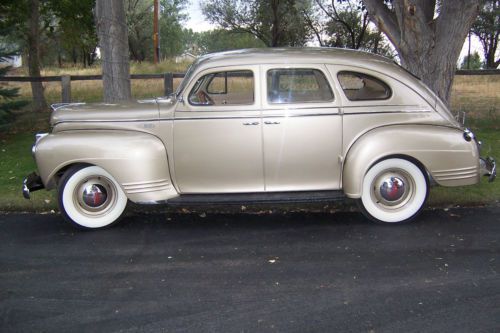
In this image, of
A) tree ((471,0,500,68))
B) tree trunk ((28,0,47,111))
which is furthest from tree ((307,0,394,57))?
tree trunk ((28,0,47,111))

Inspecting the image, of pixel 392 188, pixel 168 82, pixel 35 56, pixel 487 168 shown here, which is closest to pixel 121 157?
pixel 392 188

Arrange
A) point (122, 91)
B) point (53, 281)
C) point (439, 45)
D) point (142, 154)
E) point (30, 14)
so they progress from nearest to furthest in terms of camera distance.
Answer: point (53, 281) → point (142, 154) → point (439, 45) → point (122, 91) → point (30, 14)

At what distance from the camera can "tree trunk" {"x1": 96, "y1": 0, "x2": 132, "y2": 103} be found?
321 inches

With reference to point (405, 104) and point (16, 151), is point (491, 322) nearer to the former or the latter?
point (405, 104)

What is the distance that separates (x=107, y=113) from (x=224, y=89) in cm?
137

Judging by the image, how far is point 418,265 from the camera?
4.53 metres

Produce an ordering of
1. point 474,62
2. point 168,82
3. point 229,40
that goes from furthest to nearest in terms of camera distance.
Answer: point 474,62
point 229,40
point 168,82

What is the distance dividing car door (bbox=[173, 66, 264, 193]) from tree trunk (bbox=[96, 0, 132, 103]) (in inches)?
118

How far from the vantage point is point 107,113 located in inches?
226

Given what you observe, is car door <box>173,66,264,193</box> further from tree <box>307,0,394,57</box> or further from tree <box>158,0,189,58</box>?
tree <box>158,0,189,58</box>

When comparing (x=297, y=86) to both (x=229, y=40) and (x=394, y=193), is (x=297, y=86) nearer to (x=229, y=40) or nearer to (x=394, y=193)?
(x=394, y=193)

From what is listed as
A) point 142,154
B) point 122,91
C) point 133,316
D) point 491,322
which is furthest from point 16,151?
point 491,322

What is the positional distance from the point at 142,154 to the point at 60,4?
34.7 ft

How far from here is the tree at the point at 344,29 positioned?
2851cm
